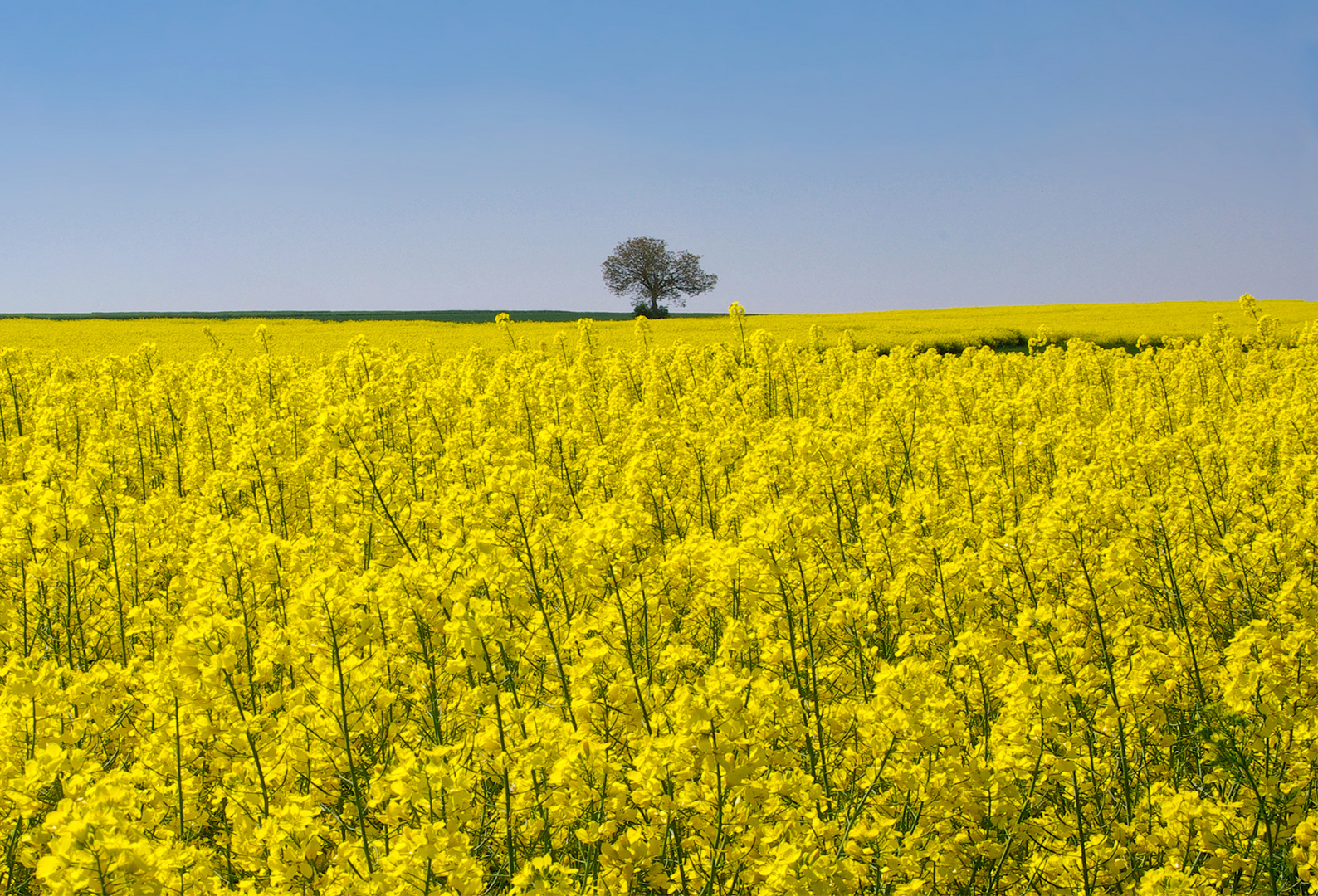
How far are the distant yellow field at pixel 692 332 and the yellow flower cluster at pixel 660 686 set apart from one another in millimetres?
11851

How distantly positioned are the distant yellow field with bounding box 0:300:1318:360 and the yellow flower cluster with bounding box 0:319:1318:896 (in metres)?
11.9

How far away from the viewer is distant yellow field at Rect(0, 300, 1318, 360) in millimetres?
22469

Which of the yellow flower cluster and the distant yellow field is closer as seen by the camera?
the yellow flower cluster

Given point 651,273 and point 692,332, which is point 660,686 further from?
point 651,273

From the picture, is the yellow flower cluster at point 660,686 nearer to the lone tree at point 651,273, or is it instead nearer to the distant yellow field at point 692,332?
the distant yellow field at point 692,332

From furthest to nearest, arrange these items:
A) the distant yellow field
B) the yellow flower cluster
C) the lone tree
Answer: the lone tree < the distant yellow field < the yellow flower cluster

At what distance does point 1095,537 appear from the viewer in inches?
198

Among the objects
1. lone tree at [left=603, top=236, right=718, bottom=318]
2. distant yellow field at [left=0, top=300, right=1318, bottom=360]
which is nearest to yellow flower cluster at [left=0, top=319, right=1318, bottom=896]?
distant yellow field at [left=0, top=300, right=1318, bottom=360]

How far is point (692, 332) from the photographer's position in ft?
84.3

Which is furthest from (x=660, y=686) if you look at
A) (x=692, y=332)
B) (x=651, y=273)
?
(x=651, y=273)

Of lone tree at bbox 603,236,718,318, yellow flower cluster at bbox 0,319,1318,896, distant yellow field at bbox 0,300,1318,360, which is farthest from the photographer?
lone tree at bbox 603,236,718,318

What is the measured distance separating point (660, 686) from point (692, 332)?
75.0 ft

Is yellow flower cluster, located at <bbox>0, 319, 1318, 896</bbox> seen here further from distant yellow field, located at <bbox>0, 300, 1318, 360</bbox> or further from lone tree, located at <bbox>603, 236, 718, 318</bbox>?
lone tree, located at <bbox>603, 236, 718, 318</bbox>

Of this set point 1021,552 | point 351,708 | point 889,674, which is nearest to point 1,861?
point 351,708
